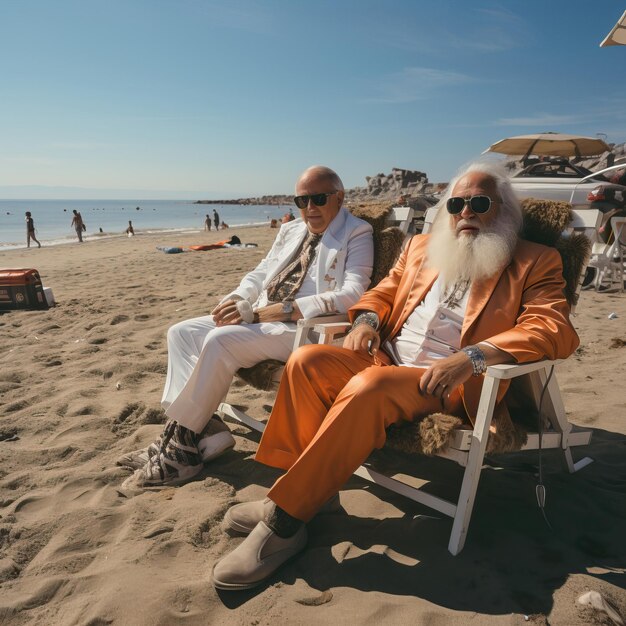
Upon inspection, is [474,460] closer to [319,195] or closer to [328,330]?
[328,330]

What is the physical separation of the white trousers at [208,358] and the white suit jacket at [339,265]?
265 mm

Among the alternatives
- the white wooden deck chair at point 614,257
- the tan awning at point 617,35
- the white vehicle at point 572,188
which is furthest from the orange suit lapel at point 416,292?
the tan awning at point 617,35

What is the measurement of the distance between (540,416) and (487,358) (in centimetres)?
43

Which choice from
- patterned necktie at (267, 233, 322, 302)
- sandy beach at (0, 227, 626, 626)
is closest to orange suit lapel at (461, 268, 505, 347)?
sandy beach at (0, 227, 626, 626)

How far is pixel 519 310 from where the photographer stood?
8.34 ft

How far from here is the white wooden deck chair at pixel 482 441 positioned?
2160mm

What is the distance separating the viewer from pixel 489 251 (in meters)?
2.61

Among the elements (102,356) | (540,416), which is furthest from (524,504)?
(102,356)

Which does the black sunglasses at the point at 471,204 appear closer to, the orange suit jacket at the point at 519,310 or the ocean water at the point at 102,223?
the orange suit jacket at the point at 519,310

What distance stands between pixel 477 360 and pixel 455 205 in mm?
880

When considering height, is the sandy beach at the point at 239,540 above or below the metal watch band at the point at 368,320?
below

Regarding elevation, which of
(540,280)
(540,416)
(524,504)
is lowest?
(524,504)

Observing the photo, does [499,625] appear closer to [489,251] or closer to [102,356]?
[489,251]

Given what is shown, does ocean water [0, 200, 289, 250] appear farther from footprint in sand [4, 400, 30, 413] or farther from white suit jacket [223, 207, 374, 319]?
white suit jacket [223, 207, 374, 319]
